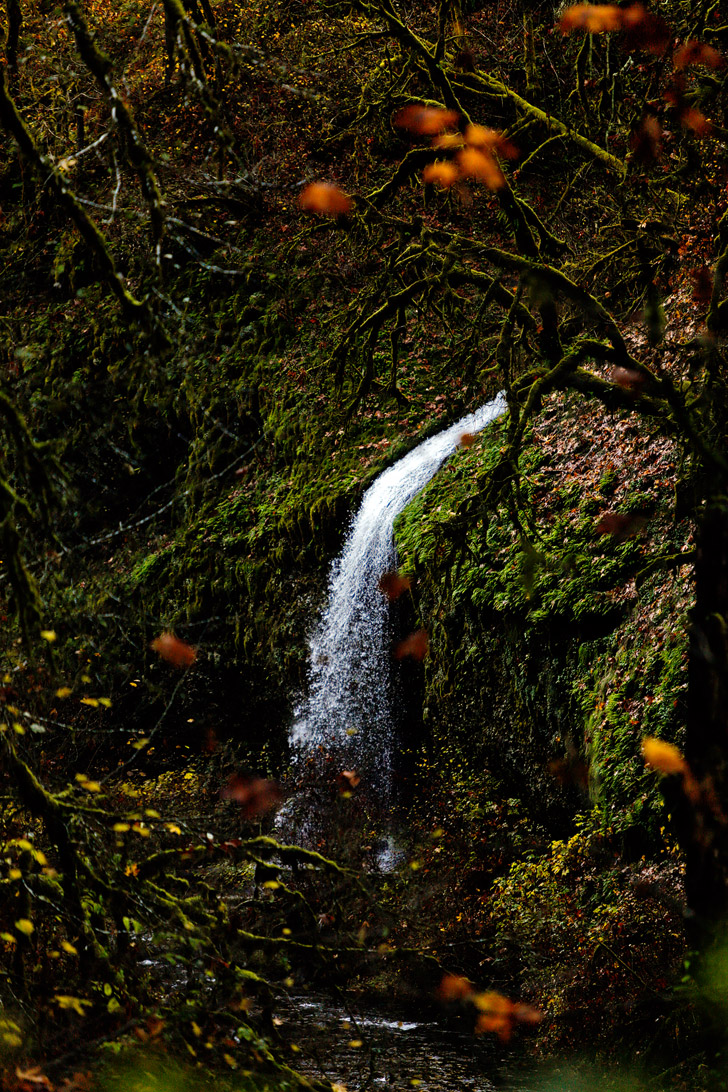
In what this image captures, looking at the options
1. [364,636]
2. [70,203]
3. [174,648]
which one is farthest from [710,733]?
[364,636]

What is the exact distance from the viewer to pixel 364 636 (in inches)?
426

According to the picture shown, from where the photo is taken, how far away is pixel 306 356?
14.5m

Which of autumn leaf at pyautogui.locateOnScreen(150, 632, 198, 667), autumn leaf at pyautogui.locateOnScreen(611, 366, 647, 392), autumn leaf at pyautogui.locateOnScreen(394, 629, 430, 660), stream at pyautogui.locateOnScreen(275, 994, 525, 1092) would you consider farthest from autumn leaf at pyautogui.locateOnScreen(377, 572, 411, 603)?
autumn leaf at pyautogui.locateOnScreen(611, 366, 647, 392)

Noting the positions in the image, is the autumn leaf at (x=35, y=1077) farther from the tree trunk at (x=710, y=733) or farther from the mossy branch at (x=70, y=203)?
the mossy branch at (x=70, y=203)

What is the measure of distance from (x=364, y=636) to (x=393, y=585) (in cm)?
132

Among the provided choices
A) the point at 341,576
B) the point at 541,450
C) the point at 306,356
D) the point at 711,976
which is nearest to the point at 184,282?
the point at 306,356

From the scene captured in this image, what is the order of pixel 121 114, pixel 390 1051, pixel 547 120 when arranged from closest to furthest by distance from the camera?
pixel 121 114 → pixel 547 120 → pixel 390 1051

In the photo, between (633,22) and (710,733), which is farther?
(633,22)

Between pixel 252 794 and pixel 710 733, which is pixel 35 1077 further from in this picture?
pixel 252 794

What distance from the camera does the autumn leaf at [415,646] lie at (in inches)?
380

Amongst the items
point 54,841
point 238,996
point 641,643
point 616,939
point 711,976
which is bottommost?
point 616,939

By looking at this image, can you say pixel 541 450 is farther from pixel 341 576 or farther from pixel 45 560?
pixel 45 560

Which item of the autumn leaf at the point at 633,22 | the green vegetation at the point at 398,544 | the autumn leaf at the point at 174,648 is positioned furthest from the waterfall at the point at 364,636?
the autumn leaf at the point at 633,22

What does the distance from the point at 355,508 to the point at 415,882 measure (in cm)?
493
